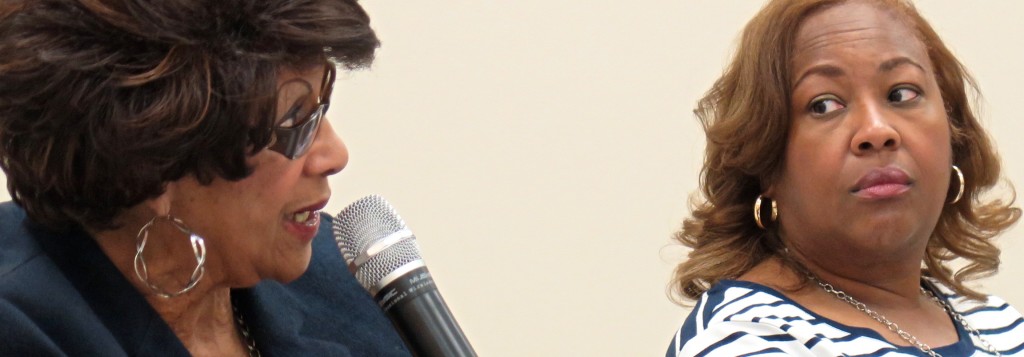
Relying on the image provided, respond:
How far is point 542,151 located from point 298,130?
1.30 m

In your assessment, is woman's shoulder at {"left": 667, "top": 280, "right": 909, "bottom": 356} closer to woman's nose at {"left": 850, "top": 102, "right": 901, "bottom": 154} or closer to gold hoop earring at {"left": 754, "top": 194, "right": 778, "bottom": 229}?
gold hoop earring at {"left": 754, "top": 194, "right": 778, "bottom": 229}

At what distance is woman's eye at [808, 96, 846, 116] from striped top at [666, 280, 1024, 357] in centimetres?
28

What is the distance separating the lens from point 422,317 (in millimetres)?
1476

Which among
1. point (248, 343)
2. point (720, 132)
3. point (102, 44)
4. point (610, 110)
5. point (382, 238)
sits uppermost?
point (102, 44)

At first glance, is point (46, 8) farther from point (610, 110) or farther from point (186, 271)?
point (610, 110)

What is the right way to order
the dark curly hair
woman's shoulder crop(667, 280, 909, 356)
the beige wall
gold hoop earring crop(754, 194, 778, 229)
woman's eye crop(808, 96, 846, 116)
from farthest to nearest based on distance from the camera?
the beige wall → gold hoop earring crop(754, 194, 778, 229) → woman's eye crop(808, 96, 846, 116) → woman's shoulder crop(667, 280, 909, 356) → the dark curly hair

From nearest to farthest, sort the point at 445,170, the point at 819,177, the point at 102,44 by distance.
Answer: the point at 102,44, the point at 819,177, the point at 445,170

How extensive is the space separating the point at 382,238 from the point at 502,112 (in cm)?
133

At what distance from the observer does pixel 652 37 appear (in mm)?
3018

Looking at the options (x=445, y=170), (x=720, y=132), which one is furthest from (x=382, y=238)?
(x=445, y=170)


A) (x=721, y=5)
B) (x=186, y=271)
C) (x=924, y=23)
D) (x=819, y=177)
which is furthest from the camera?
(x=721, y=5)

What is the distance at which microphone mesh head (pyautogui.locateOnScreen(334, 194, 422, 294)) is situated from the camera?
5.09 ft

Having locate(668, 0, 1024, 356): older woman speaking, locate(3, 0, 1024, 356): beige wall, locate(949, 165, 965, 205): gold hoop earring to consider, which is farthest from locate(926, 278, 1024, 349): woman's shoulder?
locate(3, 0, 1024, 356): beige wall

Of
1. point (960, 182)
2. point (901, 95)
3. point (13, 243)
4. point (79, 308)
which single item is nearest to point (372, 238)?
point (79, 308)
